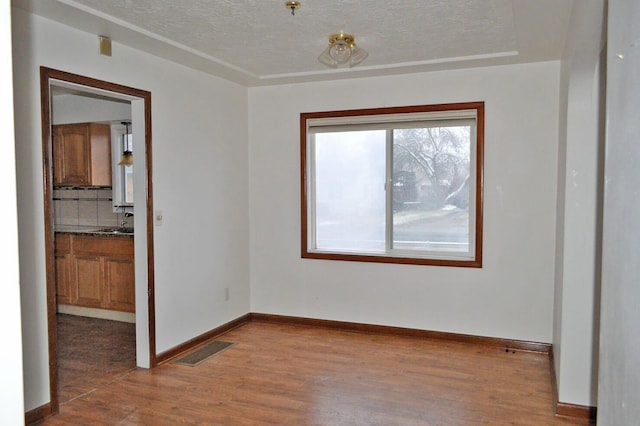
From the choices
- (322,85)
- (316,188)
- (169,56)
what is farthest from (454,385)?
(169,56)

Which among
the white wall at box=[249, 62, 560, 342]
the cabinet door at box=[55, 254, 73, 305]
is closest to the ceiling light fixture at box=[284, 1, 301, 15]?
the white wall at box=[249, 62, 560, 342]

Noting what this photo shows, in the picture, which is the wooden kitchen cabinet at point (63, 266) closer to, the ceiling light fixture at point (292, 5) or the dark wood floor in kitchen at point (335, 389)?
the dark wood floor in kitchen at point (335, 389)

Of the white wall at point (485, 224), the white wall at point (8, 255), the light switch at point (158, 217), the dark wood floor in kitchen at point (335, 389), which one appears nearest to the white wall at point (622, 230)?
the white wall at point (8, 255)

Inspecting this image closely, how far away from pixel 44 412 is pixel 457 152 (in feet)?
12.5

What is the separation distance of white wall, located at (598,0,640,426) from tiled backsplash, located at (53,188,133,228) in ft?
18.1

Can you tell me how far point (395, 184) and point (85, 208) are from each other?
154 inches

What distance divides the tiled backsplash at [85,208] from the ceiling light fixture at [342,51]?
3.40 metres

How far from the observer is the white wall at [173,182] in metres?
2.88

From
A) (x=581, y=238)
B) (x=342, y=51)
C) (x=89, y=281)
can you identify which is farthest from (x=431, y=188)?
(x=89, y=281)

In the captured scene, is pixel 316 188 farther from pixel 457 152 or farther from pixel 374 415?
pixel 374 415

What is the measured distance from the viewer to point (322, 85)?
4852 mm

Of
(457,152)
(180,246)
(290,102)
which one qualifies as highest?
(290,102)

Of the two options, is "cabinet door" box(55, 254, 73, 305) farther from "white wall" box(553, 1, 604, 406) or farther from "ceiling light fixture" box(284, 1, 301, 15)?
"white wall" box(553, 1, 604, 406)

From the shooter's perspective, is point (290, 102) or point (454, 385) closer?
point (454, 385)
